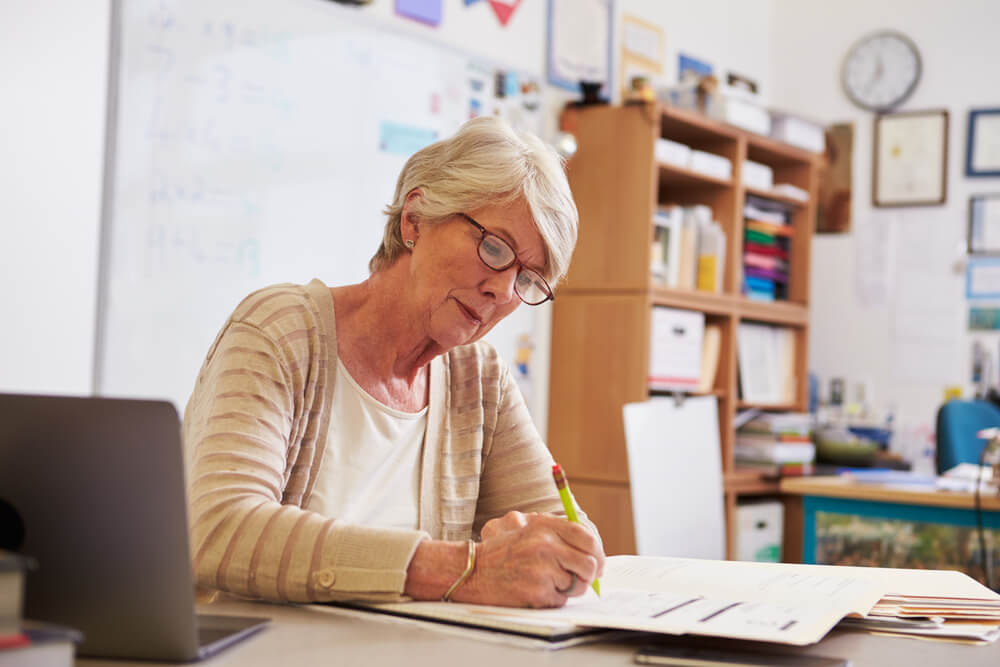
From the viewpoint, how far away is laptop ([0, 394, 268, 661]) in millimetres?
717

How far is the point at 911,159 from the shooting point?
4.55m

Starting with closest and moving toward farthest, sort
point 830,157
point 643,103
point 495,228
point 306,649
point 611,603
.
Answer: point 306,649, point 611,603, point 495,228, point 643,103, point 830,157

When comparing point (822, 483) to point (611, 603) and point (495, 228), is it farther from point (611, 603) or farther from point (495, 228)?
point (611, 603)

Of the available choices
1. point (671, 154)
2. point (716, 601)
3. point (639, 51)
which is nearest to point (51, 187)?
point (716, 601)

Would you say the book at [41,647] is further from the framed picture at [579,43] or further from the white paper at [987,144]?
the white paper at [987,144]

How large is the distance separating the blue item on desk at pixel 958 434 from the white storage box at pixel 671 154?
1159 mm

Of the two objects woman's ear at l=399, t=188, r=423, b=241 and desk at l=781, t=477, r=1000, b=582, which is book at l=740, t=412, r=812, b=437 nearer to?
desk at l=781, t=477, r=1000, b=582

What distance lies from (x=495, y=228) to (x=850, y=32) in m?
3.90

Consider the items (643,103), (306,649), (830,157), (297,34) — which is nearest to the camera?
(306,649)

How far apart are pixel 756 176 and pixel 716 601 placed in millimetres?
3187

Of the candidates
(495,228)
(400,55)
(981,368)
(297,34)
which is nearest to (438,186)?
(495,228)

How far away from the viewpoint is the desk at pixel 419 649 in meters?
0.81

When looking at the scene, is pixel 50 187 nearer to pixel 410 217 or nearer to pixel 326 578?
pixel 410 217

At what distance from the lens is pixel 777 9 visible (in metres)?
4.95
